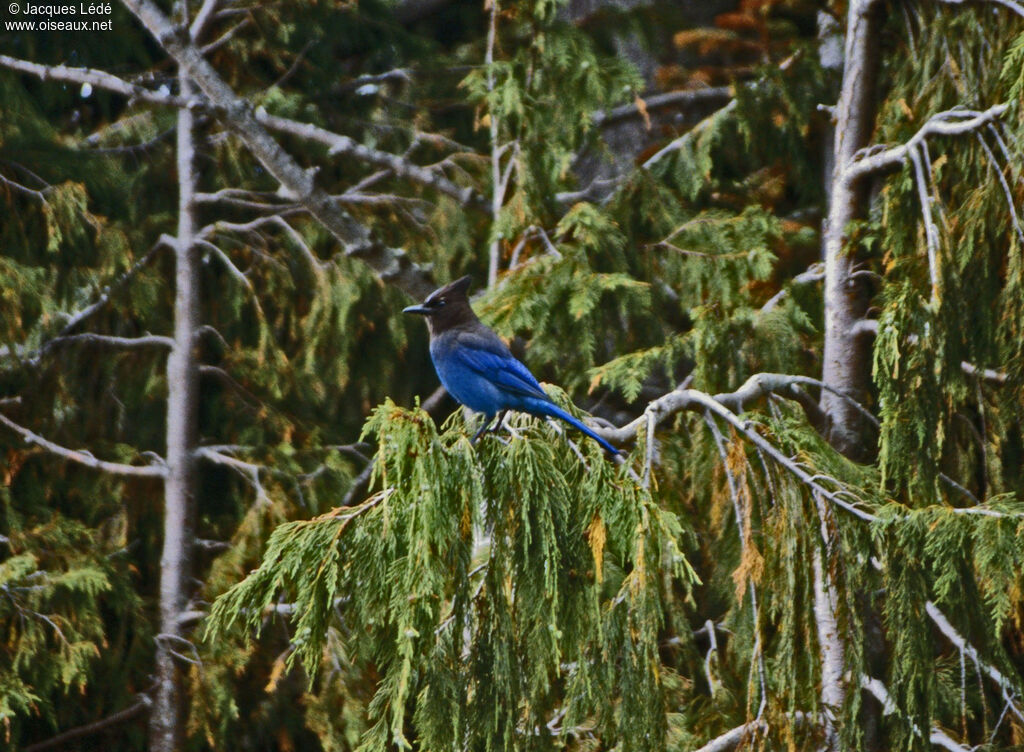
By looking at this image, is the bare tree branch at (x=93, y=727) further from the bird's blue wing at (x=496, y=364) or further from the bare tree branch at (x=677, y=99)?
the bare tree branch at (x=677, y=99)

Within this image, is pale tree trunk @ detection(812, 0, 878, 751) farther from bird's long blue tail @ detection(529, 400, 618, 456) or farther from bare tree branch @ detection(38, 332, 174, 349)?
bare tree branch @ detection(38, 332, 174, 349)

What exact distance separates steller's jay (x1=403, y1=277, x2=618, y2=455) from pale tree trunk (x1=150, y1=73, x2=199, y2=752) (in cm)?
314

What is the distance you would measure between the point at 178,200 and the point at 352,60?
1584 mm

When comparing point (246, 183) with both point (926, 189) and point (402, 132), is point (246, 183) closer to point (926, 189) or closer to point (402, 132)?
Result: point (402, 132)

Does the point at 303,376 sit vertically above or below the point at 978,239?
below

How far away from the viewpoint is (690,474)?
435cm

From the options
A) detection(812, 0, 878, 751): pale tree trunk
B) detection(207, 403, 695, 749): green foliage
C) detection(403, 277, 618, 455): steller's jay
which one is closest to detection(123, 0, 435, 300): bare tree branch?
detection(403, 277, 618, 455): steller's jay

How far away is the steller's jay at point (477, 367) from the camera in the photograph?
129 inches

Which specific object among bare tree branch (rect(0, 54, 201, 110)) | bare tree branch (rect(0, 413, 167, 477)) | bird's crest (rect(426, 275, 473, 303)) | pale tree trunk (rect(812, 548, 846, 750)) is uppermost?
bare tree branch (rect(0, 54, 201, 110))

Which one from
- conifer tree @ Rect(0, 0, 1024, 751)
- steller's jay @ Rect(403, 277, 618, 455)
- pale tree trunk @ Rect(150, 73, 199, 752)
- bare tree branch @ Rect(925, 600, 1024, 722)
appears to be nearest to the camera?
conifer tree @ Rect(0, 0, 1024, 751)

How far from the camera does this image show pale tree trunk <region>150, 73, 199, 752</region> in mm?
6430

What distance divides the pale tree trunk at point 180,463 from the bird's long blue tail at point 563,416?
12.3ft

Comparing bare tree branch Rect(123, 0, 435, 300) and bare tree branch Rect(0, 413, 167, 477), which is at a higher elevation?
bare tree branch Rect(123, 0, 435, 300)

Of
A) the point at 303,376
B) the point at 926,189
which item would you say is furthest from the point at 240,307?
the point at 926,189
